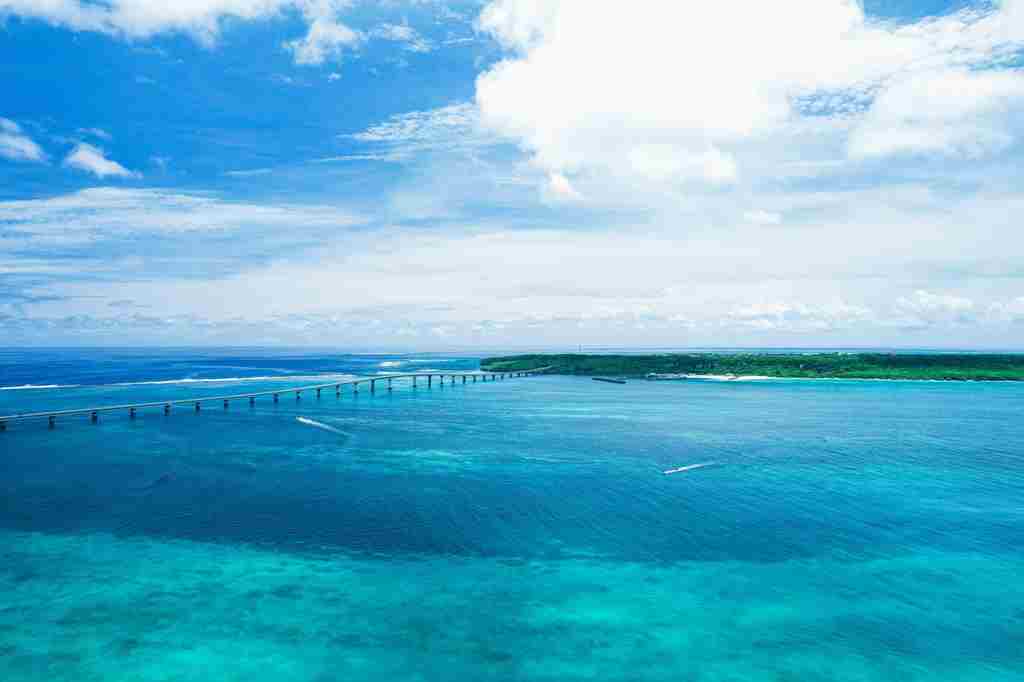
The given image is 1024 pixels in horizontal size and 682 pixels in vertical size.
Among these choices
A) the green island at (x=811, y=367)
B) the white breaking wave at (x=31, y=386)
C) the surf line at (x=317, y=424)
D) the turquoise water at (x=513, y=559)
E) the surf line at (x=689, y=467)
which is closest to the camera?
the turquoise water at (x=513, y=559)

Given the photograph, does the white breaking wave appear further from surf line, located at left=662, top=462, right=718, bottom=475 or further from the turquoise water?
surf line, located at left=662, top=462, right=718, bottom=475

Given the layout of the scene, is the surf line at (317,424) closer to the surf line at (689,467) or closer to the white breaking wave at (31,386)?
the surf line at (689,467)

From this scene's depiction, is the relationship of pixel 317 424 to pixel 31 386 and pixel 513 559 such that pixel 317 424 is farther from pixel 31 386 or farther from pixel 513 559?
pixel 31 386

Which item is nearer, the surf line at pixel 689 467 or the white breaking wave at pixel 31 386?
the surf line at pixel 689 467

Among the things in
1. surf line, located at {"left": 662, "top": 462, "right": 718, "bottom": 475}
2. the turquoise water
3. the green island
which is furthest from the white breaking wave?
surf line, located at {"left": 662, "top": 462, "right": 718, "bottom": 475}

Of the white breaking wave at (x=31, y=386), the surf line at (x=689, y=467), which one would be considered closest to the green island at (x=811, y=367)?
the white breaking wave at (x=31, y=386)
